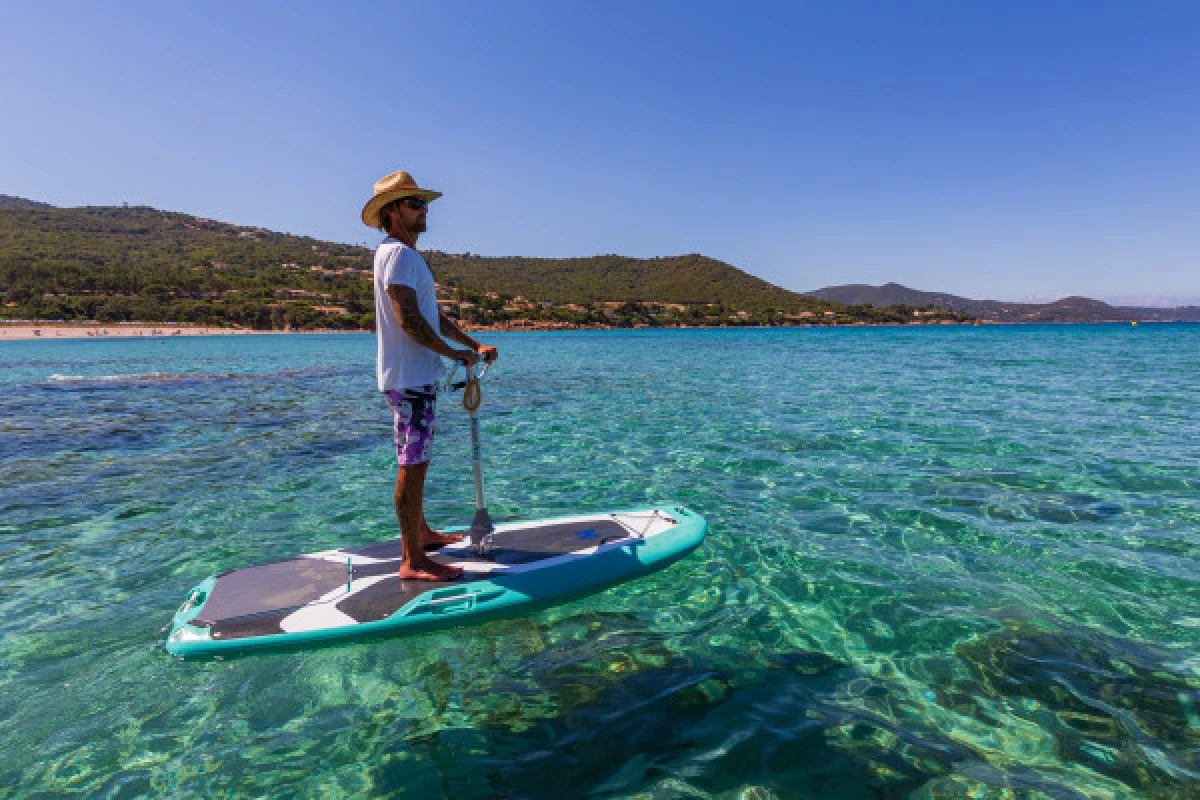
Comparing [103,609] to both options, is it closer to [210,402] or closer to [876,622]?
[876,622]

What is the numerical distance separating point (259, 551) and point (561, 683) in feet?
15.1

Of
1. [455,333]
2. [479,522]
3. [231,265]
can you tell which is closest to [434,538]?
[479,522]

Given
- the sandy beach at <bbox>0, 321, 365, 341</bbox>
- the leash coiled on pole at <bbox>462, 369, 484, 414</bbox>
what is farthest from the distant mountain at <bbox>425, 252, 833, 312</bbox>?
the leash coiled on pole at <bbox>462, 369, 484, 414</bbox>

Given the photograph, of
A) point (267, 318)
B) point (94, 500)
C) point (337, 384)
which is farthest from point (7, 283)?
point (94, 500)

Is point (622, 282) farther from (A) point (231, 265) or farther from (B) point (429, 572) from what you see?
(B) point (429, 572)

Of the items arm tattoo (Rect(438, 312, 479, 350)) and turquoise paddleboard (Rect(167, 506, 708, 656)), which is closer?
turquoise paddleboard (Rect(167, 506, 708, 656))

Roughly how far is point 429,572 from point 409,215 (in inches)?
123

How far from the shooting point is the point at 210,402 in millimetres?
19875

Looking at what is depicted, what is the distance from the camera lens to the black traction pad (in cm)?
454

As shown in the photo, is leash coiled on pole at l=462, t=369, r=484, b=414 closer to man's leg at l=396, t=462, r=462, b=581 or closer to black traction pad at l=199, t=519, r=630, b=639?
man's leg at l=396, t=462, r=462, b=581

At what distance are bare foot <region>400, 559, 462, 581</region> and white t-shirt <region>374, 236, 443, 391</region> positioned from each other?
164cm

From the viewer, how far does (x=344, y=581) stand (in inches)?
202

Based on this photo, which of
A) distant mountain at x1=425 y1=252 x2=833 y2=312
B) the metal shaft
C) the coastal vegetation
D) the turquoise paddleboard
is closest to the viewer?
the turquoise paddleboard

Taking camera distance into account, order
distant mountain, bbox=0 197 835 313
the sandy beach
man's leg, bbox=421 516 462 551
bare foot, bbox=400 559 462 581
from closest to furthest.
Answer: bare foot, bbox=400 559 462 581 → man's leg, bbox=421 516 462 551 → the sandy beach → distant mountain, bbox=0 197 835 313
